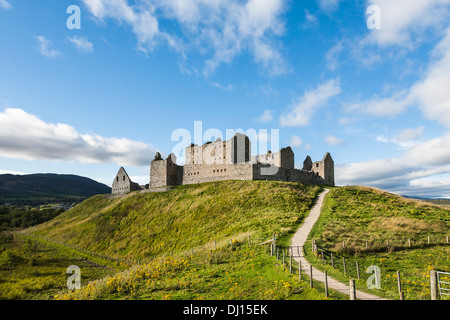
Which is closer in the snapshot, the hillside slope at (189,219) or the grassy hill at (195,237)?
the grassy hill at (195,237)

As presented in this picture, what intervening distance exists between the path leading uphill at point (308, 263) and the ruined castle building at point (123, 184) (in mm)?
59586

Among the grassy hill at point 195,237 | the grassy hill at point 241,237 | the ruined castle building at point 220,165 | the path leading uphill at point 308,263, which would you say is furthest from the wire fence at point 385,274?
the ruined castle building at point 220,165

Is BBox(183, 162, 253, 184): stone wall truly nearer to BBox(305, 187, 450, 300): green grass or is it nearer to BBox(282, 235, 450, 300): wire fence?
BBox(305, 187, 450, 300): green grass

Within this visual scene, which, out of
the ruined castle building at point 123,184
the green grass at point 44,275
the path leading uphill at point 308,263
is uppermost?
the ruined castle building at point 123,184

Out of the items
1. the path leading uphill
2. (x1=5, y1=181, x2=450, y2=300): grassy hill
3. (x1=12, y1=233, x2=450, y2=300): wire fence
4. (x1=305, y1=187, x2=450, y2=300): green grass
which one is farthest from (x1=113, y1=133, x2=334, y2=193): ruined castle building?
(x1=12, y1=233, x2=450, y2=300): wire fence

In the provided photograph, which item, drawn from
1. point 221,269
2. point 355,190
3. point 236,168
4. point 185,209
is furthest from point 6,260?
point 355,190

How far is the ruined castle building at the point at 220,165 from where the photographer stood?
7050cm

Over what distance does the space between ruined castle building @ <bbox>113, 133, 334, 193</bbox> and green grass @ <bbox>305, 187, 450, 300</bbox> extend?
2741cm

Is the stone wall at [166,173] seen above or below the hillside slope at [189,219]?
above

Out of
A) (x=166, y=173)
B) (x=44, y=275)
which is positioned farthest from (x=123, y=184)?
(x=44, y=275)

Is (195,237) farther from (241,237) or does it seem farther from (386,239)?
(386,239)

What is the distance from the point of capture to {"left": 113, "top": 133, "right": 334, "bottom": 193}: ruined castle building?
70500 millimetres

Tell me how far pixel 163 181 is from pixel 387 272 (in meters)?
64.7

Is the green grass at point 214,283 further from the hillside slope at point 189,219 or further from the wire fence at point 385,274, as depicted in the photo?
the hillside slope at point 189,219
